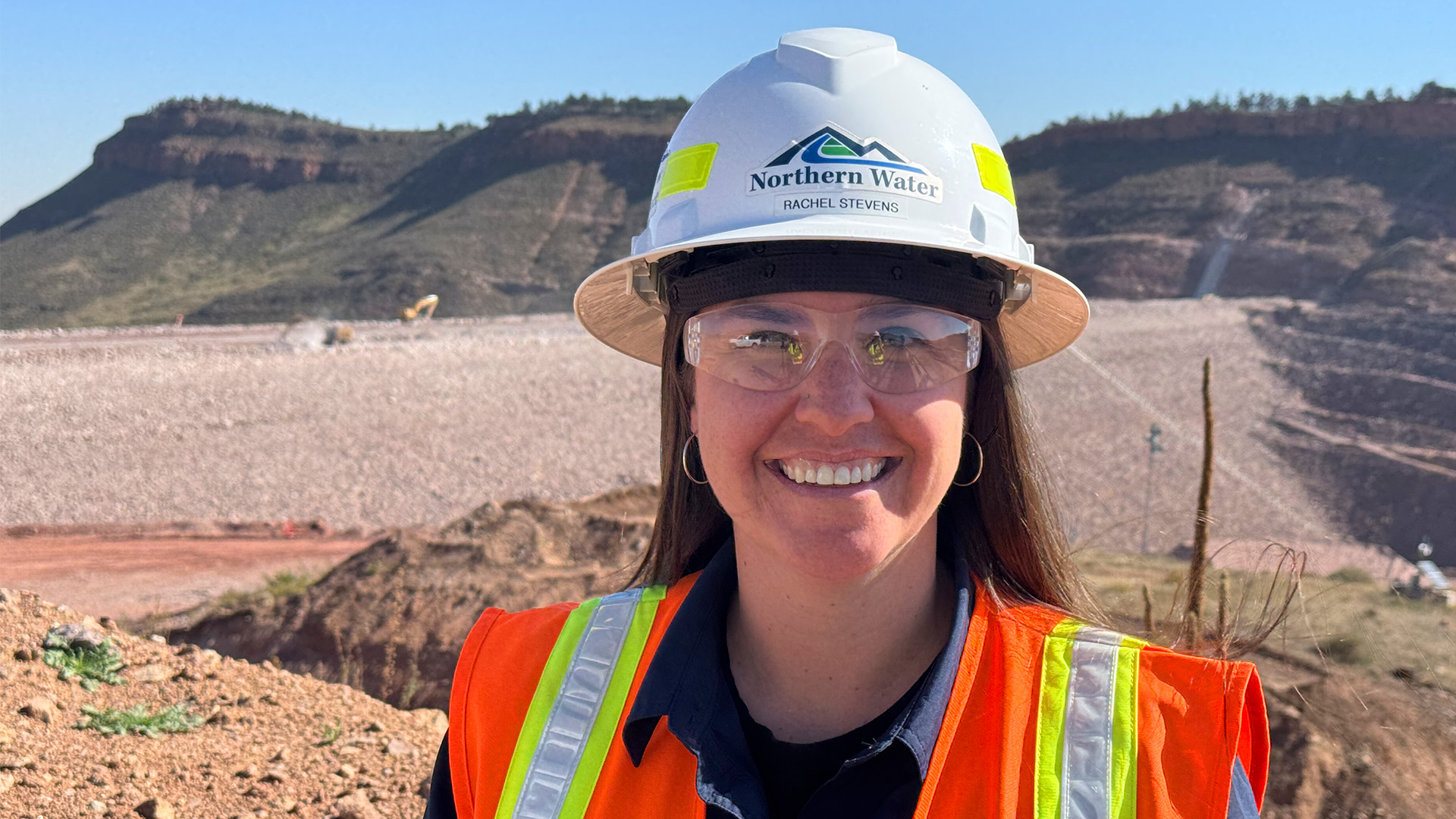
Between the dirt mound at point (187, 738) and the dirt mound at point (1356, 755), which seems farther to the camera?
the dirt mound at point (1356, 755)

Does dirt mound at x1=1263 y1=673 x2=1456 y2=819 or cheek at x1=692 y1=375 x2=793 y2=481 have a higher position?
cheek at x1=692 y1=375 x2=793 y2=481

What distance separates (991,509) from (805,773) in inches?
23.3

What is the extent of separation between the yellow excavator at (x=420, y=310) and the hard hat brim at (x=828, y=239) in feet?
115

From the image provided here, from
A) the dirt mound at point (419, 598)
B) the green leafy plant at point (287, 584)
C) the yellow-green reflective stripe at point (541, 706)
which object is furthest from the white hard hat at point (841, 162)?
the green leafy plant at point (287, 584)

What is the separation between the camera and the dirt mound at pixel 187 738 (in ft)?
11.3

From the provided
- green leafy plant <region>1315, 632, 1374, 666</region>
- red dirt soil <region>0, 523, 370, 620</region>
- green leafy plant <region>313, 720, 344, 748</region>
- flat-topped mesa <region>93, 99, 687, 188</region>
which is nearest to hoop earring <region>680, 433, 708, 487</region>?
green leafy plant <region>313, 720, 344, 748</region>

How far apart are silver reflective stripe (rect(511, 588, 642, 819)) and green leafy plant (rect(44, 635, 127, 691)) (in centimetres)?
379

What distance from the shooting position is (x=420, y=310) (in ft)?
156

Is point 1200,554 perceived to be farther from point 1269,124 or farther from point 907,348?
point 1269,124

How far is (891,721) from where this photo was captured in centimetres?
158

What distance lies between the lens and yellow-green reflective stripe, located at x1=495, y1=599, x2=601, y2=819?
158 centimetres

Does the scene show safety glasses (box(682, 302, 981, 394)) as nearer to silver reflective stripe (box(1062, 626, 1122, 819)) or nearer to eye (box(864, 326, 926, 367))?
eye (box(864, 326, 926, 367))

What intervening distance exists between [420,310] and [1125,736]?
160ft

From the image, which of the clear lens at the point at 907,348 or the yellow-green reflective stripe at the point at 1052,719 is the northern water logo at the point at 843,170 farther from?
the yellow-green reflective stripe at the point at 1052,719
